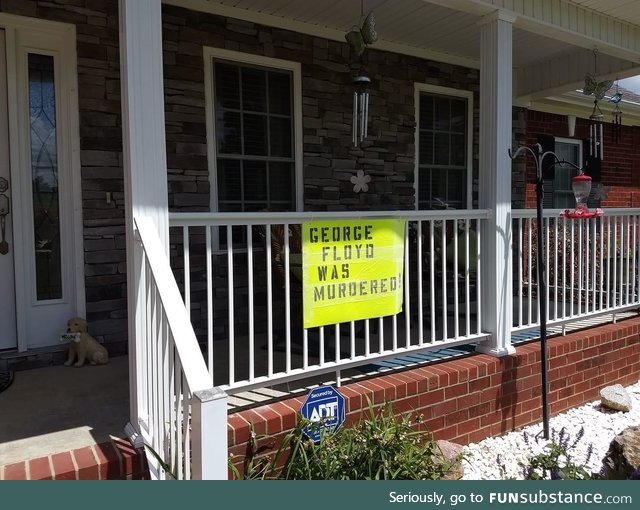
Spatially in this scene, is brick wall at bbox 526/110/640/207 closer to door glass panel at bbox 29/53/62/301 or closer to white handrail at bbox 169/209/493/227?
white handrail at bbox 169/209/493/227

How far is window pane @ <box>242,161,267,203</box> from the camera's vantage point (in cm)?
441

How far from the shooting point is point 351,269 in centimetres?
297

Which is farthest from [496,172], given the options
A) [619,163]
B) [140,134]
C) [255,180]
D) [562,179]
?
[619,163]

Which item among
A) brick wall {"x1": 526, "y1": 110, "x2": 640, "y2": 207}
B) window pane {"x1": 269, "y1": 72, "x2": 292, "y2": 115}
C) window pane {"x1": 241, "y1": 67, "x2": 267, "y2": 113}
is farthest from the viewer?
brick wall {"x1": 526, "y1": 110, "x2": 640, "y2": 207}

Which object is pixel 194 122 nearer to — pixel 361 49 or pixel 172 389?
pixel 361 49

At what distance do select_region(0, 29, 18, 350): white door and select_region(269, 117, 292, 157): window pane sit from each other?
197 cm

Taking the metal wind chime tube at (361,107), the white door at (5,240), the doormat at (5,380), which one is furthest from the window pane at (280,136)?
the doormat at (5,380)

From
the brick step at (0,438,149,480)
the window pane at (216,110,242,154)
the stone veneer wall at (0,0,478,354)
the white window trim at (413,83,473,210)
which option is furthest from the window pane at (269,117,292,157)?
the brick step at (0,438,149,480)

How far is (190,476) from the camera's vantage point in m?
1.93

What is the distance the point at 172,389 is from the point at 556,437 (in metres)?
2.77

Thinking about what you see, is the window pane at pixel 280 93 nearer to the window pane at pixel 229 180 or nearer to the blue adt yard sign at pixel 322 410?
the window pane at pixel 229 180

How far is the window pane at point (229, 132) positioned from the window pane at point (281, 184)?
1.17ft

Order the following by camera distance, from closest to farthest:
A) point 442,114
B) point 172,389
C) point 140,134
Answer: point 172,389 → point 140,134 → point 442,114
